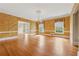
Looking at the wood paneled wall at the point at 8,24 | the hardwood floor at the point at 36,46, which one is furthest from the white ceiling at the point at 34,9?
the hardwood floor at the point at 36,46

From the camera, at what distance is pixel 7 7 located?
9.66 ft

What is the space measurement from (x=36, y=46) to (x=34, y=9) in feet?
3.03

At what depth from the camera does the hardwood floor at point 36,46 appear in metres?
2.96

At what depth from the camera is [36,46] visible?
3.08 metres

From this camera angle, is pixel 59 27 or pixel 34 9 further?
pixel 59 27

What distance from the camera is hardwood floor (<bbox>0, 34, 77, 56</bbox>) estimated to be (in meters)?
2.96

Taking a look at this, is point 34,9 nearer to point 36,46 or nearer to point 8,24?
point 8,24

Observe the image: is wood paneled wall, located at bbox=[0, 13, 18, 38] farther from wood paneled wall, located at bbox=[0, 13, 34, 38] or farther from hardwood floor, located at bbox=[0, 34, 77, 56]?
hardwood floor, located at bbox=[0, 34, 77, 56]

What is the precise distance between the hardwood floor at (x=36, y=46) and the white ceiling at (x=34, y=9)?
0.55 m

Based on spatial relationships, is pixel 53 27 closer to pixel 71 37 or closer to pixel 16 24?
pixel 71 37

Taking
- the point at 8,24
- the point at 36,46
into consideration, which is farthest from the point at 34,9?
the point at 36,46

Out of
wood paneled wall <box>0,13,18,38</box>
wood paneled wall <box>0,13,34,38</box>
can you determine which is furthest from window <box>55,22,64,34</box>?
wood paneled wall <box>0,13,18,38</box>

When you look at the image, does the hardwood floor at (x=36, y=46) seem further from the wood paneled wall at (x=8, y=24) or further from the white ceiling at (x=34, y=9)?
the white ceiling at (x=34, y=9)

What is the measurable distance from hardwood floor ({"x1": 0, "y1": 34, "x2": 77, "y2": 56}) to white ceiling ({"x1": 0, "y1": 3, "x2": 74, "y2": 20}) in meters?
0.55
